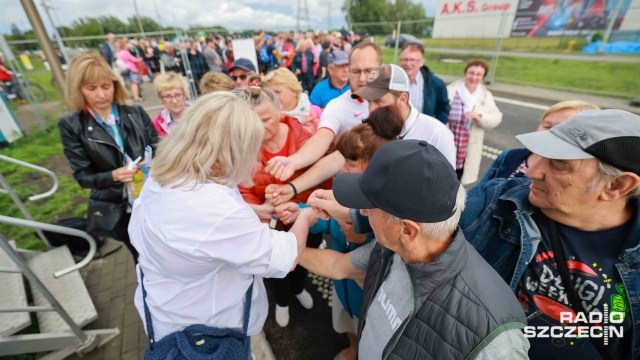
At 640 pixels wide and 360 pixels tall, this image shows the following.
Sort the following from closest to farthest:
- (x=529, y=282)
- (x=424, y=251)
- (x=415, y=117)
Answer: (x=424, y=251), (x=529, y=282), (x=415, y=117)

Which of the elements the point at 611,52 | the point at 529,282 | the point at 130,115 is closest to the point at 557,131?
the point at 529,282

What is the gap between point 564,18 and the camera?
44.2ft

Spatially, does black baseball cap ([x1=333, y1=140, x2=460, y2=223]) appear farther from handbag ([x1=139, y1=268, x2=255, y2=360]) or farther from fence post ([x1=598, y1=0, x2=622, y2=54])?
fence post ([x1=598, y1=0, x2=622, y2=54])

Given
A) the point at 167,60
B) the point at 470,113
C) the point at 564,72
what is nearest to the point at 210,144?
the point at 470,113

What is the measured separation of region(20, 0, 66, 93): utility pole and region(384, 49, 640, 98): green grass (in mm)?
14733

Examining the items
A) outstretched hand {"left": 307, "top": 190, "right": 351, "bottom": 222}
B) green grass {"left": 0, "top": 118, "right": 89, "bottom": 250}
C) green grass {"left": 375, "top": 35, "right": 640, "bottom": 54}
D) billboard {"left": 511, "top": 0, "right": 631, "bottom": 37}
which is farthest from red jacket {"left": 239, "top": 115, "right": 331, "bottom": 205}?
green grass {"left": 375, "top": 35, "right": 640, "bottom": 54}

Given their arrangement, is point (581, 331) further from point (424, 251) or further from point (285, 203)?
point (285, 203)

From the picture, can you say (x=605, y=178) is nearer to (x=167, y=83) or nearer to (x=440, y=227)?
(x=440, y=227)

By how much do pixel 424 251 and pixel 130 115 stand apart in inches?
112

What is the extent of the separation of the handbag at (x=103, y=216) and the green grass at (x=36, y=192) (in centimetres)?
181

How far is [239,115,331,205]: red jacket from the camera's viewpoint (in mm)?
2164

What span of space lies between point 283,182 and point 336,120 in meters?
0.88

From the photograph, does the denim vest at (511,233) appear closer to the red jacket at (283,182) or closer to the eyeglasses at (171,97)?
the red jacket at (283,182)

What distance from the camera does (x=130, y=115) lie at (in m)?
2.67
